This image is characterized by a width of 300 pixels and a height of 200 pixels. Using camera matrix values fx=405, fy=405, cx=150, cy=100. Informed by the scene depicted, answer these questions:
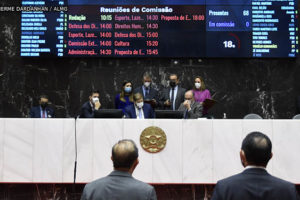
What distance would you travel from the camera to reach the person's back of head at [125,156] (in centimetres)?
219

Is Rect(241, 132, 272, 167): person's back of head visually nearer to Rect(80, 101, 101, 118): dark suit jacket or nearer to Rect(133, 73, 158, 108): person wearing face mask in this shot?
Rect(80, 101, 101, 118): dark suit jacket

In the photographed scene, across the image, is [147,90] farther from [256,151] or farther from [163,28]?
[256,151]

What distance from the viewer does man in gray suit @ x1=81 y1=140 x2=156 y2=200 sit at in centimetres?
205

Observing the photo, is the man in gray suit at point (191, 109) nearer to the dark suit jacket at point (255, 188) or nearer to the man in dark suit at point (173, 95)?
the man in dark suit at point (173, 95)

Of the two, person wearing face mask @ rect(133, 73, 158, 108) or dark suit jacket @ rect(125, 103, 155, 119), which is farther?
person wearing face mask @ rect(133, 73, 158, 108)

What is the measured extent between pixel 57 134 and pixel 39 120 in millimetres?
330

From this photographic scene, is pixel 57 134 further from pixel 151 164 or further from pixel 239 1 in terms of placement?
pixel 239 1

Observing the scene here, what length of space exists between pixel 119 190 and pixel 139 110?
4.81 m

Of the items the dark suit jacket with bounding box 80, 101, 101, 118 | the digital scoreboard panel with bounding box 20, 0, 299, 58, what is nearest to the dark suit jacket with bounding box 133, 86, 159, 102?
the digital scoreboard panel with bounding box 20, 0, 299, 58

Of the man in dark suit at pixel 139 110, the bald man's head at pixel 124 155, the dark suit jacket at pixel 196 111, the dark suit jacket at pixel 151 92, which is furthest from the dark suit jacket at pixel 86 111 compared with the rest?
the bald man's head at pixel 124 155

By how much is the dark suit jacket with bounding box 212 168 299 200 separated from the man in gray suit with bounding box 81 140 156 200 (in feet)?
1.21

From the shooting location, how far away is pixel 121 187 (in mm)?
2072

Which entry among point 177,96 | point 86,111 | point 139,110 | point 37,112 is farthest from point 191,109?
point 37,112

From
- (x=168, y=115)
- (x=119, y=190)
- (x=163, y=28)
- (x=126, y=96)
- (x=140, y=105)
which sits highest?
(x=163, y=28)
